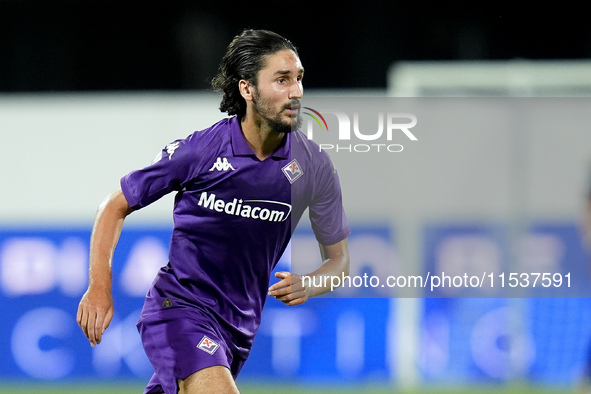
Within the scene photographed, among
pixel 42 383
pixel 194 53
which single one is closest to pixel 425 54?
pixel 194 53

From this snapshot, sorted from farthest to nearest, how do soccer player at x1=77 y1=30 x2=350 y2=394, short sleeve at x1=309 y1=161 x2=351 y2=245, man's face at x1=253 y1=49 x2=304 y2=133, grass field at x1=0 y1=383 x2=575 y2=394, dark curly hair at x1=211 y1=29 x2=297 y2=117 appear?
grass field at x1=0 y1=383 x2=575 y2=394
short sleeve at x1=309 y1=161 x2=351 y2=245
dark curly hair at x1=211 y1=29 x2=297 y2=117
man's face at x1=253 y1=49 x2=304 y2=133
soccer player at x1=77 y1=30 x2=350 y2=394

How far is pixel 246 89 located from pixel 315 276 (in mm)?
902

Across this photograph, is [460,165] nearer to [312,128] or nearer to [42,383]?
[312,128]

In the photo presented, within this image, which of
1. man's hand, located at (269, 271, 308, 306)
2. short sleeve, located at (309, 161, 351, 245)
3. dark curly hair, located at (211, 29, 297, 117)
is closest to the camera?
man's hand, located at (269, 271, 308, 306)

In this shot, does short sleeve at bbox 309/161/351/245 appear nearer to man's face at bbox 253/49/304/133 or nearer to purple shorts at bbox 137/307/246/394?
man's face at bbox 253/49/304/133

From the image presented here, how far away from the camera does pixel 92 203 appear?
864cm

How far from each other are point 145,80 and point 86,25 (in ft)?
2.77

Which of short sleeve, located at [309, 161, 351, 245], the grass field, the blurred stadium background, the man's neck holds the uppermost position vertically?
the man's neck

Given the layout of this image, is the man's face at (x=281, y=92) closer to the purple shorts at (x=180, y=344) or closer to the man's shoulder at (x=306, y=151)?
the man's shoulder at (x=306, y=151)

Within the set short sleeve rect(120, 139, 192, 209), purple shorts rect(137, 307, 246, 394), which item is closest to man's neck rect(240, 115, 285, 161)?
short sleeve rect(120, 139, 192, 209)

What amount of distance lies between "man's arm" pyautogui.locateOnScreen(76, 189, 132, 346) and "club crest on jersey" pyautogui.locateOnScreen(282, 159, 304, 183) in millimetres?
714

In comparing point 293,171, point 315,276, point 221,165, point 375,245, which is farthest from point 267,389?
point 221,165

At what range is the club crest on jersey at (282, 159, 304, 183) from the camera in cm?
446

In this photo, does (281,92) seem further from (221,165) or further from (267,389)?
(267,389)
